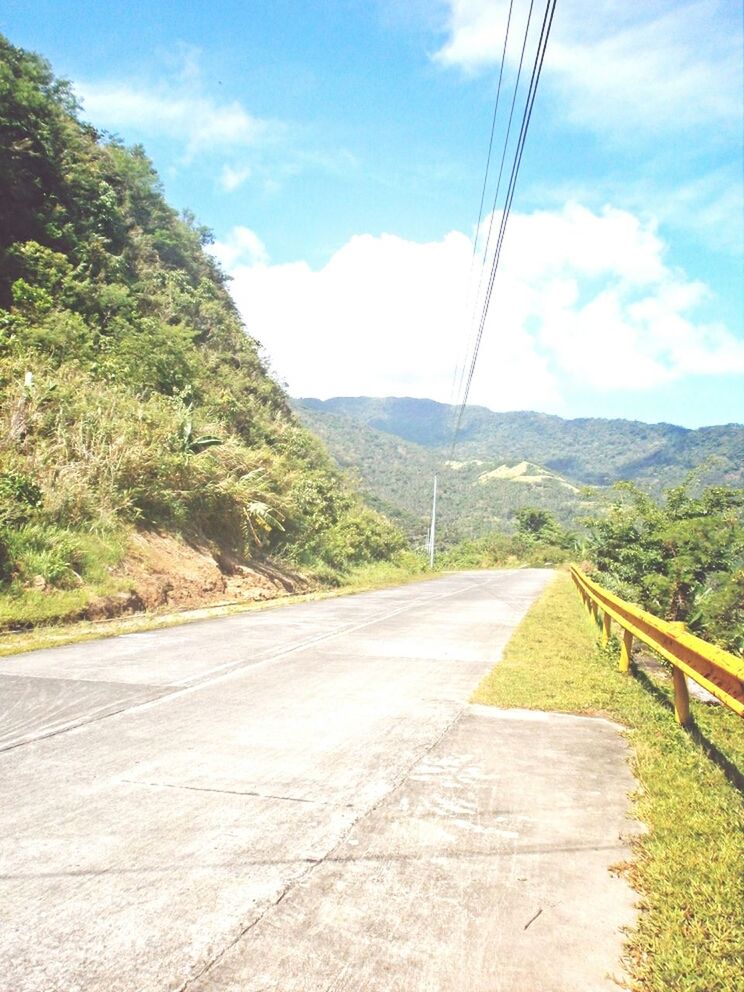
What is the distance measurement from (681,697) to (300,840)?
3.69 meters

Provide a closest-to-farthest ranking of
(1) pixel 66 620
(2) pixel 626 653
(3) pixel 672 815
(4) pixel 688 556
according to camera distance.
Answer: (3) pixel 672 815
(2) pixel 626 653
(1) pixel 66 620
(4) pixel 688 556

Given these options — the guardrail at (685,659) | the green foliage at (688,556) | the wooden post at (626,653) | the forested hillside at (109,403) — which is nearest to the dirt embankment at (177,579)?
the forested hillside at (109,403)

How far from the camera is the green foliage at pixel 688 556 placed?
1374 cm

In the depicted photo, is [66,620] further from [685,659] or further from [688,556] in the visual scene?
[688,556]

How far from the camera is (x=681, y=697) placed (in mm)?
5449

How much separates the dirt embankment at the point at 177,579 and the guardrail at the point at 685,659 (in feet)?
26.8

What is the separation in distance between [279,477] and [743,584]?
12.5 meters

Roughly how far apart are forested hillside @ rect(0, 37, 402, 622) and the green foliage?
32.1 ft

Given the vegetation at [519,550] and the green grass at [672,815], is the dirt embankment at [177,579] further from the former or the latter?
the vegetation at [519,550]

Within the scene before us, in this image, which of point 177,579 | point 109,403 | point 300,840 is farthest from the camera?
point 109,403

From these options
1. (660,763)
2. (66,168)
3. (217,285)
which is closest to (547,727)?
(660,763)

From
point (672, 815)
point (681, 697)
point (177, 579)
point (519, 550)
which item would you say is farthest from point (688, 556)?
point (519, 550)

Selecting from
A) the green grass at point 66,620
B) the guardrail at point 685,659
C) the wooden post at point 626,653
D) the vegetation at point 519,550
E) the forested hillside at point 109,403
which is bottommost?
the vegetation at point 519,550

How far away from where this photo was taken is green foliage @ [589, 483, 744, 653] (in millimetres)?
13742
